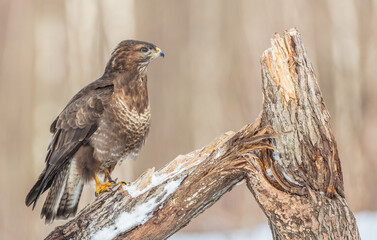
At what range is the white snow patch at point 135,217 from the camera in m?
3.54

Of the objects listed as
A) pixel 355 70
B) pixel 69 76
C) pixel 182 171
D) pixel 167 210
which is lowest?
pixel 167 210

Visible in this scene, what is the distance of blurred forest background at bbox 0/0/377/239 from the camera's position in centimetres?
720

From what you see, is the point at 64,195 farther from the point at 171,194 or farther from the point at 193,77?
the point at 193,77

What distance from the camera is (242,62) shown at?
793cm

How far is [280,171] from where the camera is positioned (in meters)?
3.34

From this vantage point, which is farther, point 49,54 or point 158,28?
point 158,28

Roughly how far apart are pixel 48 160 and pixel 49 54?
147 inches

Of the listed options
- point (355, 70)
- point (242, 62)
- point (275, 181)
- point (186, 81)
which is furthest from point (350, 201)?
point (275, 181)

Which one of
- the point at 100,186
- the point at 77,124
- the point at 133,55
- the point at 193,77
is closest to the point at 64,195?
the point at 100,186

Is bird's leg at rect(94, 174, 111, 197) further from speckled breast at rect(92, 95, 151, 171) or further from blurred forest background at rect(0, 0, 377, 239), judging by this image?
blurred forest background at rect(0, 0, 377, 239)

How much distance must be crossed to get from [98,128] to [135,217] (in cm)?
113

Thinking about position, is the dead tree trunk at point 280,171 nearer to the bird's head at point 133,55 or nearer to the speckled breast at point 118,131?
the speckled breast at point 118,131

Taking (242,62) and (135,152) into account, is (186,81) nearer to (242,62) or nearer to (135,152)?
(242,62)

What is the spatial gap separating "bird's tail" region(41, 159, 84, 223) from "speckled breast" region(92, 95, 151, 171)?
9.5 inches
